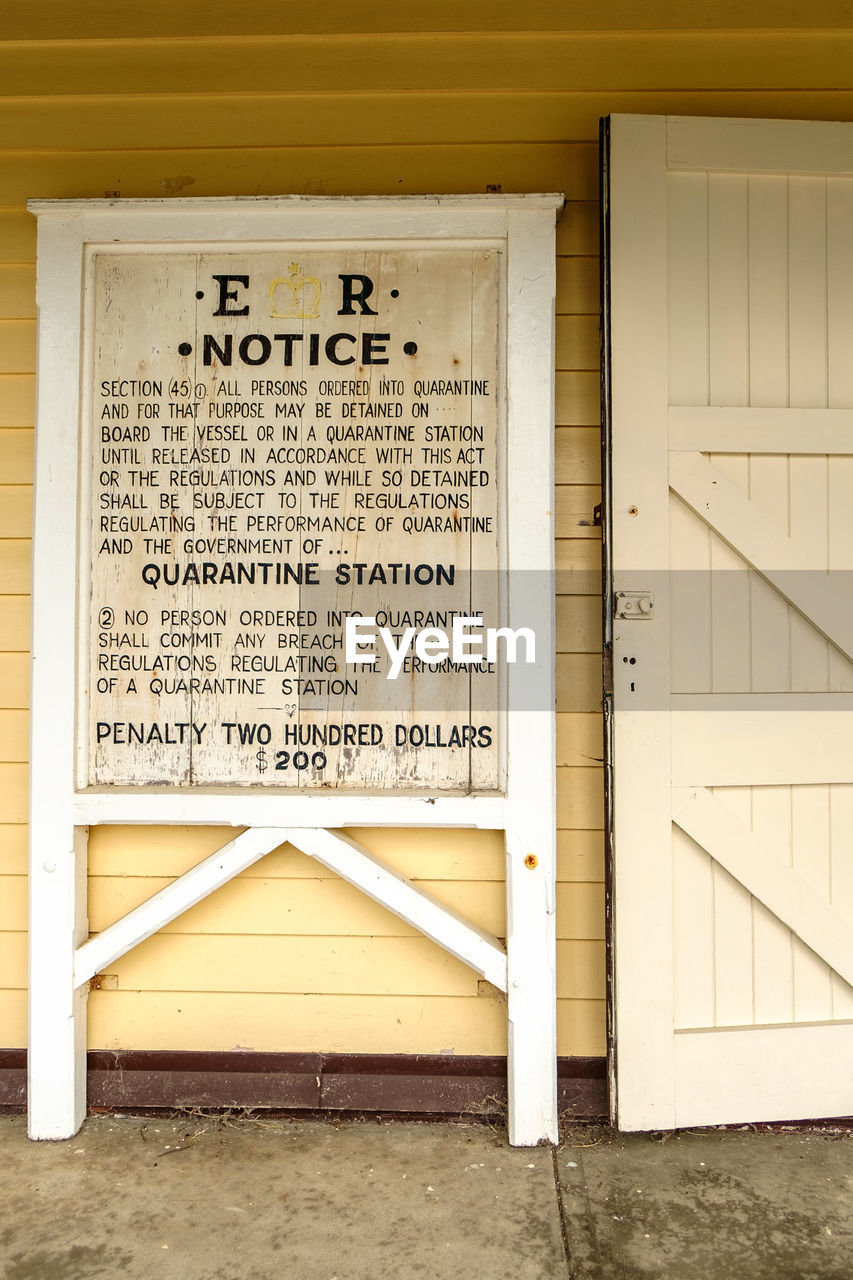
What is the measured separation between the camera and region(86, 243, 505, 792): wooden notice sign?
2205 mm

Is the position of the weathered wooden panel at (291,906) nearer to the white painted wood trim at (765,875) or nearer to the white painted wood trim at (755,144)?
the white painted wood trim at (765,875)

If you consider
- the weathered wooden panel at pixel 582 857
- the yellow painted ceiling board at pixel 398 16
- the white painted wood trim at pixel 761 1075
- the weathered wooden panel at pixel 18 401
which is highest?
the yellow painted ceiling board at pixel 398 16

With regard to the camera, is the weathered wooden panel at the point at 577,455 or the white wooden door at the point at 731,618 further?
the weathered wooden panel at the point at 577,455

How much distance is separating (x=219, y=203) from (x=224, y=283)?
20cm

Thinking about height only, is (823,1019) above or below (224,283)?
below

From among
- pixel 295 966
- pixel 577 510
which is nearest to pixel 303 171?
pixel 577 510

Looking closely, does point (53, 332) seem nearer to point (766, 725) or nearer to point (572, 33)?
point (572, 33)

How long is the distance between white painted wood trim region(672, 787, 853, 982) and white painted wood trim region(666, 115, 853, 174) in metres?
1.64

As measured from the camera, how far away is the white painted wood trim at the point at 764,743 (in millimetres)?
2172

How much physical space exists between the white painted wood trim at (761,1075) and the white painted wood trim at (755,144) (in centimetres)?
226

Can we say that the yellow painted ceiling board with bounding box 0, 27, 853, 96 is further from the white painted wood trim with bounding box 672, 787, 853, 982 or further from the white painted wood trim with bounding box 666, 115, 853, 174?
the white painted wood trim with bounding box 672, 787, 853, 982

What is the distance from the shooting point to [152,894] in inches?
90.6

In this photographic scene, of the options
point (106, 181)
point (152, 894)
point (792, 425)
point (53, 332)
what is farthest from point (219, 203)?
point (152, 894)
